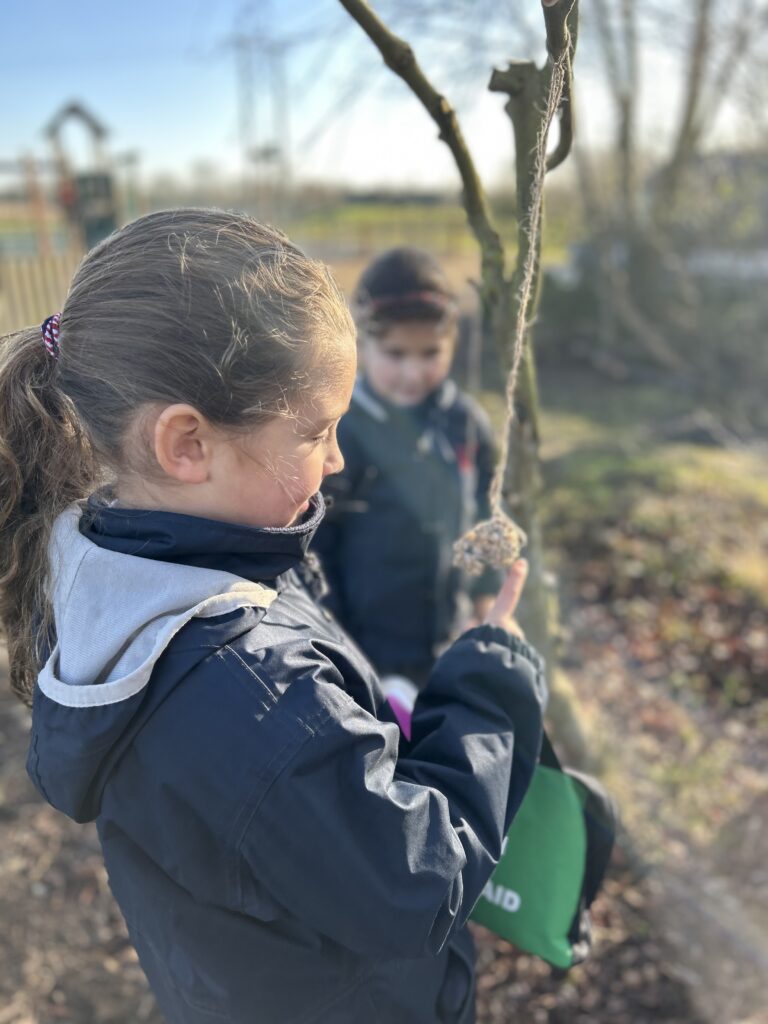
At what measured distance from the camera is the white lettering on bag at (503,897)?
139 cm

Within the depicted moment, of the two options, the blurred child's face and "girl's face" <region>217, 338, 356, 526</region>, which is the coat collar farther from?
the blurred child's face

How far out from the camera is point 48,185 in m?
12.7

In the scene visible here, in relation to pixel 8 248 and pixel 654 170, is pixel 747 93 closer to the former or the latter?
pixel 654 170

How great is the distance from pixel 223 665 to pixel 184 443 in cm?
28

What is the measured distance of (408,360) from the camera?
232 cm

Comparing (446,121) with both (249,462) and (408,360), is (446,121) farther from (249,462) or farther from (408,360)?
(408,360)

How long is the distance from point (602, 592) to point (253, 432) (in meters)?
3.68

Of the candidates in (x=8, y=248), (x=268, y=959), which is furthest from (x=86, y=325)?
(x=8, y=248)

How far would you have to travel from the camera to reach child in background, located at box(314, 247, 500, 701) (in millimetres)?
2297

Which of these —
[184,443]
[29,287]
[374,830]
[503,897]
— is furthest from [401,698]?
[29,287]

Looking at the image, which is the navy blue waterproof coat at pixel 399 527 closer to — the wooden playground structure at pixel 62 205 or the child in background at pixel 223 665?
the child in background at pixel 223 665

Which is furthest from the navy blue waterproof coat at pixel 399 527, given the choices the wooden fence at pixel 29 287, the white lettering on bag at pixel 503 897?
the wooden fence at pixel 29 287

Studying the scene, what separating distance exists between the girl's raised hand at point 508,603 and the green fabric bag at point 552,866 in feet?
0.76

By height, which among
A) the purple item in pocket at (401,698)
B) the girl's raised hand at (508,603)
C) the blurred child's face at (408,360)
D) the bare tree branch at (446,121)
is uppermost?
the bare tree branch at (446,121)
